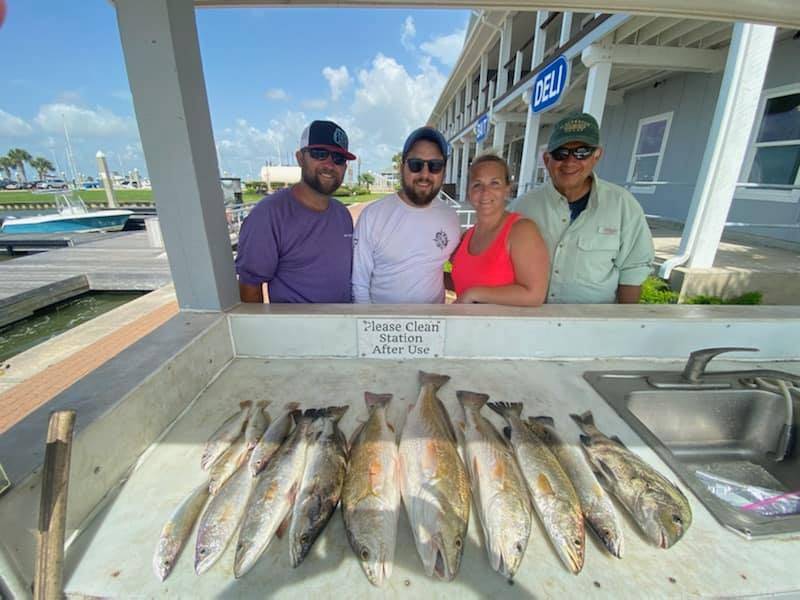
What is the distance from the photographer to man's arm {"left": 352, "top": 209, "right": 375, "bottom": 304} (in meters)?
2.18

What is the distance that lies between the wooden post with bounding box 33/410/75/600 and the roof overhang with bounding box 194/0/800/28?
1.90m

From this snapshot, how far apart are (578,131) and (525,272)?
1.08m

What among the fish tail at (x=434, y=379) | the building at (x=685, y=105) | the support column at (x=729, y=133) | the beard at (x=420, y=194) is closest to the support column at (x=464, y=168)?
the building at (x=685, y=105)

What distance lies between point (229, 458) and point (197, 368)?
0.51 metres

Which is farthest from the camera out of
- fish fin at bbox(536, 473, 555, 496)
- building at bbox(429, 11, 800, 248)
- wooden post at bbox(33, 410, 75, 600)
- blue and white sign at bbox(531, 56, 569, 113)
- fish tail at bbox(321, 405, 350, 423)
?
blue and white sign at bbox(531, 56, 569, 113)

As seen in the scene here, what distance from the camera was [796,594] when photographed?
0.81 metres

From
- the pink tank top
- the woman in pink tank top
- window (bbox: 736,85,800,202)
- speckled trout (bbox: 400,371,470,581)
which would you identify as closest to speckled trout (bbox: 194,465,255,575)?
speckled trout (bbox: 400,371,470,581)

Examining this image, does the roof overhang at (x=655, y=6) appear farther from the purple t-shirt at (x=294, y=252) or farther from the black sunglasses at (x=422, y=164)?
the purple t-shirt at (x=294, y=252)

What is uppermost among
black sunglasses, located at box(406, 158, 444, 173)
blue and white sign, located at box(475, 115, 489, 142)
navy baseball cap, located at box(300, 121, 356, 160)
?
blue and white sign, located at box(475, 115, 489, 142)

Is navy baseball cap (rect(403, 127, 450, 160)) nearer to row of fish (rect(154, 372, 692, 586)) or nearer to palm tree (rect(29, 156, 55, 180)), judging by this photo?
row of fish (rect(154, 372, 692, 586))

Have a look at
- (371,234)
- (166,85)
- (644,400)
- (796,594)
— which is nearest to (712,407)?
(644,400)

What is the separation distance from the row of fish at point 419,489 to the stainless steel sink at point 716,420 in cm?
42

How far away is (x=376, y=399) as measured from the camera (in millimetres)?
1409

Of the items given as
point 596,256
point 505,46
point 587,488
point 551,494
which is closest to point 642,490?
point 587,488
